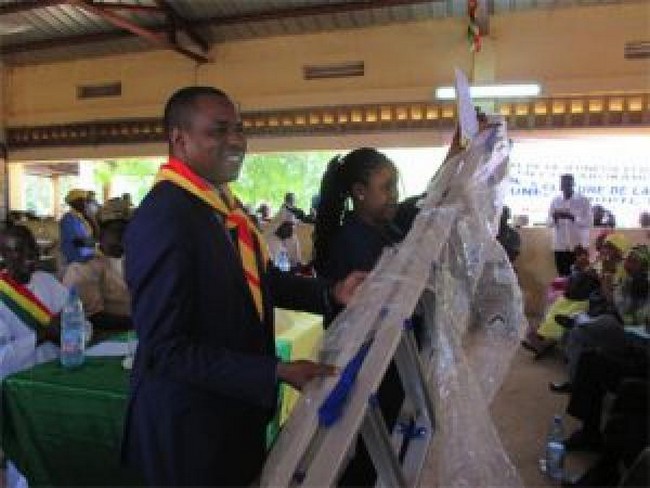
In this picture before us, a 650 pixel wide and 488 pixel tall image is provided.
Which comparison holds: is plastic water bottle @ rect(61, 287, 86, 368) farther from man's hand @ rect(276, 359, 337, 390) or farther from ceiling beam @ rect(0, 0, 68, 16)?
ceiling beam @ rect(0, 0, 68, 16)

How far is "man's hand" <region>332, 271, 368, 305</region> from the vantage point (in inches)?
52.0

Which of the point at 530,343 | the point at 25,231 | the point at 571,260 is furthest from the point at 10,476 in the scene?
the point at 571,260

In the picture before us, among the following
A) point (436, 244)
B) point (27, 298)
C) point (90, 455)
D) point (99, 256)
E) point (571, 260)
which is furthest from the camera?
point (571, 260)

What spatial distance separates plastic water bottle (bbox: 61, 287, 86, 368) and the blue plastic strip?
4.58 ft

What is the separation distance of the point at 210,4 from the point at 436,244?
7.15 meters

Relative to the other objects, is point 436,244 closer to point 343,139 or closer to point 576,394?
point 576,394

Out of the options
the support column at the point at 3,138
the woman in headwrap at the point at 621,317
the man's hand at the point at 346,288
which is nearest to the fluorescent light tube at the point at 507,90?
the woman in headwrap at the point at 621,317

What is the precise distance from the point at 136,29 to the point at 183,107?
6926mm

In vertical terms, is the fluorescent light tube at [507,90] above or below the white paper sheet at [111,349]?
above

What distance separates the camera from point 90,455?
1.96 m

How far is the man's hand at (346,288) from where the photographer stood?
1321mm

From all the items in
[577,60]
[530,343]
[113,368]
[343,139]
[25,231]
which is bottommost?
[530,343]

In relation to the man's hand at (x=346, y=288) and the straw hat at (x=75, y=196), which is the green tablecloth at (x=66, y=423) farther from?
the straw hat at (x=75, y=196)

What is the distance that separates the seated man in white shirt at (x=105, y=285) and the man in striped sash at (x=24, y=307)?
0.47 metres
